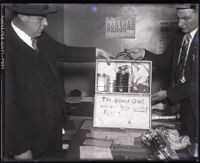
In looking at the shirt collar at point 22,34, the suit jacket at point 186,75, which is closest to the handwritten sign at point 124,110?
the suit jacket at point 186,75

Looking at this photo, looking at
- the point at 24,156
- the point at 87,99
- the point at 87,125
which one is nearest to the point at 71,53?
the point at 87,99

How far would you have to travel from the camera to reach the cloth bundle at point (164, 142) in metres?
1.12

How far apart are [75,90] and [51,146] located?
25cm

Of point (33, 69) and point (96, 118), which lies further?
point (96, 118)

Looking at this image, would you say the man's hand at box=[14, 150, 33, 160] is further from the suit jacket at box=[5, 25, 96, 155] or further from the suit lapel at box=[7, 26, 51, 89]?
the suit lapel at box=[7, 26, 51, 89]

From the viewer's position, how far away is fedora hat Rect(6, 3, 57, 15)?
1.06 m

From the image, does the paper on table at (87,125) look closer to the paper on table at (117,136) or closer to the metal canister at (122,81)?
the paper on table at (117,136)

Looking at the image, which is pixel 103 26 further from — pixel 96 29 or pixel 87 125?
pixel 87 125

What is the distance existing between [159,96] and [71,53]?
42 centimetres

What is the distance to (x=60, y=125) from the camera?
46.3 inches

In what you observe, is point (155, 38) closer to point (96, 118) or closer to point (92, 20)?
point (92, 20)

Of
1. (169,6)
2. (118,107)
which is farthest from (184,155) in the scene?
(169,6)

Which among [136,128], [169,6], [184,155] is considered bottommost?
[184,155]

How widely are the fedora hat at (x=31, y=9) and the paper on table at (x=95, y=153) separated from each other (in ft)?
1.85
